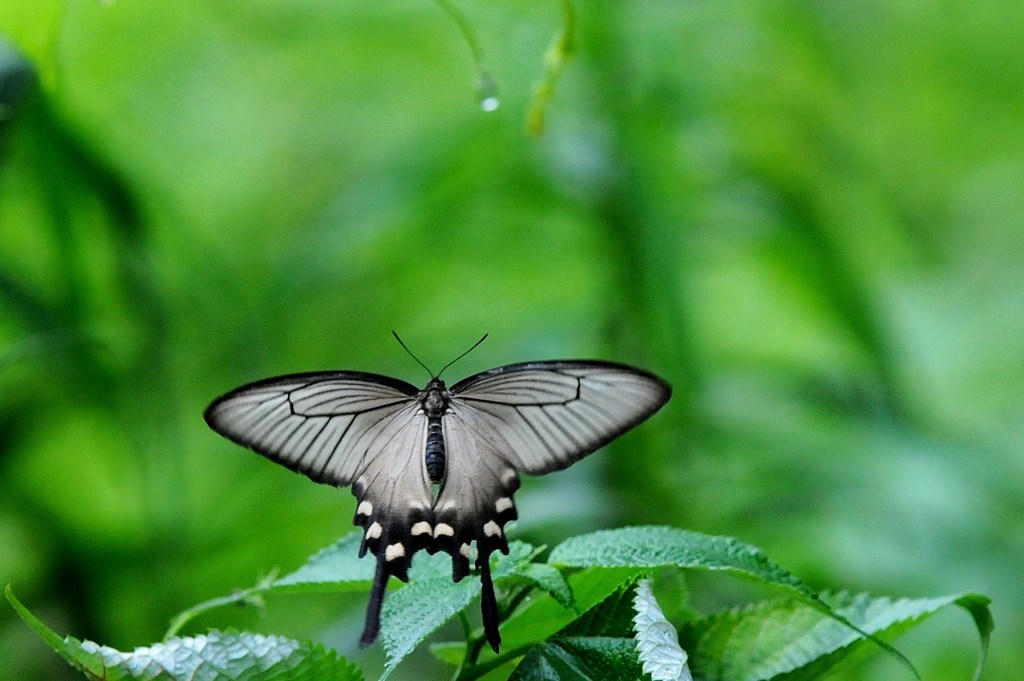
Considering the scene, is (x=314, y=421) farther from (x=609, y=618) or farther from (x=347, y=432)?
(x=609, y=618)

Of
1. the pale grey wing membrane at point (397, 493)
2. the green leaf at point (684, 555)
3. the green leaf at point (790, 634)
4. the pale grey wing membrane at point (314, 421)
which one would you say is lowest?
the green leaf at point (790, 634)

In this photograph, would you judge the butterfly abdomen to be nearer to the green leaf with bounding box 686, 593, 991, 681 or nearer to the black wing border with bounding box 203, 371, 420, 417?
the black wing border with bounding box 203, 371, 420, 417

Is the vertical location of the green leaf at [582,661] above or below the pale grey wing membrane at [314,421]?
below

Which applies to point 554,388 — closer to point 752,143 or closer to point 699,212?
point 699,212

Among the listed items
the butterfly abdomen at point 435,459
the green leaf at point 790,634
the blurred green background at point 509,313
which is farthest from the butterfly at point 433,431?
the blurred green background at point 509,313

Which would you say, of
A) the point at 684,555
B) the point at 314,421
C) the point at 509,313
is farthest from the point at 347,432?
the point at 509,313

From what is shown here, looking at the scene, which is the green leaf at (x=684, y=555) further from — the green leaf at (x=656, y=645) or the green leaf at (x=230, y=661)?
the green leaf at (x=230, y=661)
